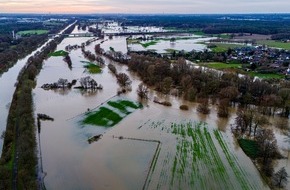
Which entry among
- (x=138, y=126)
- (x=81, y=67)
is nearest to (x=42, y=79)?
(x=81, y=67)

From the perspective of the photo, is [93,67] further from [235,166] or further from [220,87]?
[235,166]

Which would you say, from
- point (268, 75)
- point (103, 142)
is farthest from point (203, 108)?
point (268, 75)

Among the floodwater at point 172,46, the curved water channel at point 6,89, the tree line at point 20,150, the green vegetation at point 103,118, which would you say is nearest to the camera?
the tree line at point 20,150

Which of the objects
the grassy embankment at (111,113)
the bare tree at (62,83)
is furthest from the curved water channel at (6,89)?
the grassy embankment at (111,113)

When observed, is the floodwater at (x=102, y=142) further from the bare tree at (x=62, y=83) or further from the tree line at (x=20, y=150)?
the bare tree at (x=62, y=83)

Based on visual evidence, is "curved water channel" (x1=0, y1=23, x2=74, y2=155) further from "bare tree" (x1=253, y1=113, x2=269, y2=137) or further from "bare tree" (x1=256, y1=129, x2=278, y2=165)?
"bare tree" (x1=253, y1=113, x2=269, y2=137)

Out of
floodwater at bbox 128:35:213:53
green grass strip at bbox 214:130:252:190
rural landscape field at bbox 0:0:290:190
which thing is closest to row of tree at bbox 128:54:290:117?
rural landscape field at bbox 0:0:290:190
